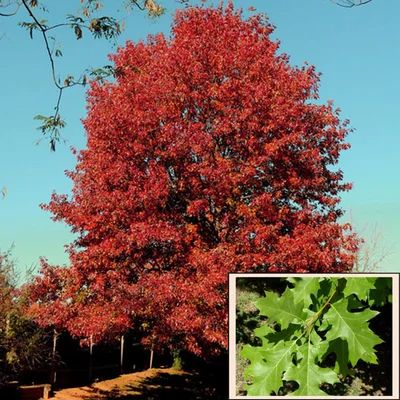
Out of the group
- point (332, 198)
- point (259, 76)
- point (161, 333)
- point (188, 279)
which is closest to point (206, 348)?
point (161, 333)

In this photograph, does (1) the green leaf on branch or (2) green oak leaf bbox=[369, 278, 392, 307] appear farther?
(2) green oak leaf bbox=[369, 278, 392, 307]

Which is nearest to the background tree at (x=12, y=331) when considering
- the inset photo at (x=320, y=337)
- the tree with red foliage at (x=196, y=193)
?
the tree with red foliage at (x=196, y=193)

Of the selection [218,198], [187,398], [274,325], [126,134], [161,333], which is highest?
[126,134]

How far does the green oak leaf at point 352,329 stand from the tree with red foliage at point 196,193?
30.1ft

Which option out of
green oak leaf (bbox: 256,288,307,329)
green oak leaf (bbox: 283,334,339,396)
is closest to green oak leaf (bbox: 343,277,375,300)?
green oak leaf (bbox: 256,288,307,329)

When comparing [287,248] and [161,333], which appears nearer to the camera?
[287,248]

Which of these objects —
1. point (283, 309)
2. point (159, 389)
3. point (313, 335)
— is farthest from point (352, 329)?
point (159, 389)

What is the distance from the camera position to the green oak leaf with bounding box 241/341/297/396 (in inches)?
193

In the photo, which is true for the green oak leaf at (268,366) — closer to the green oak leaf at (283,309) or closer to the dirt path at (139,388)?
the green oak leaf at (283,309)

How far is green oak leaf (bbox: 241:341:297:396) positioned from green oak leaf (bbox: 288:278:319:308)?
38 cm

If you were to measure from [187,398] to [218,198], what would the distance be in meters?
9.41

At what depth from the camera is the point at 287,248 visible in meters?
14.8

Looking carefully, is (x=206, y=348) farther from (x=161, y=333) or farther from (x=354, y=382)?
(x=354, y=382)

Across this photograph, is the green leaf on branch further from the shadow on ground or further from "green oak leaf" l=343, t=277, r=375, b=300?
the shadow on ground
